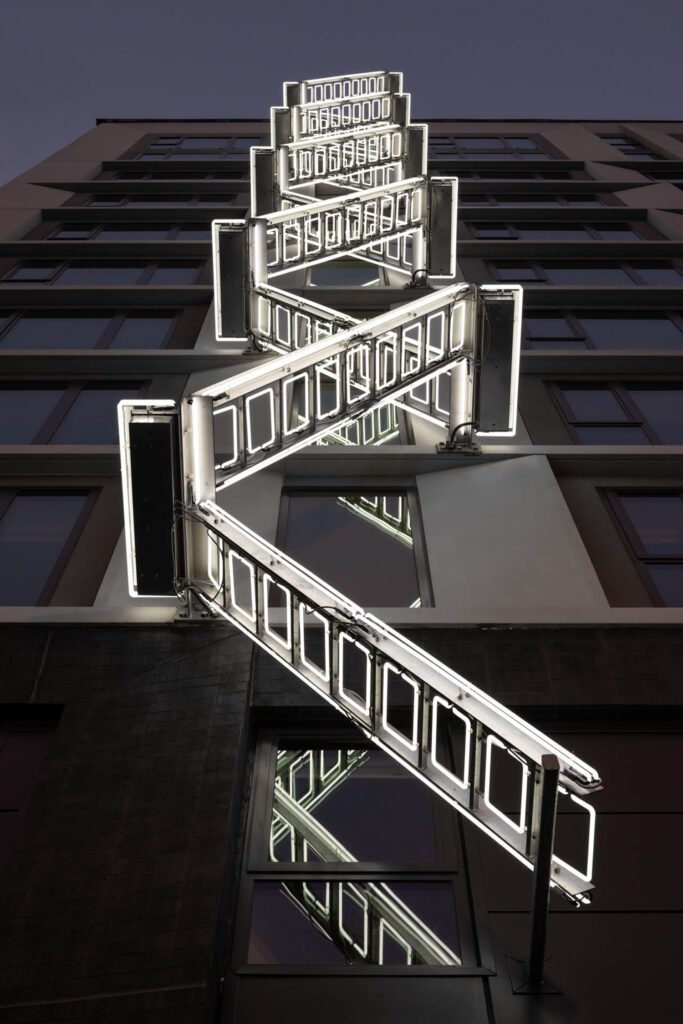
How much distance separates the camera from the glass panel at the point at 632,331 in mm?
18047

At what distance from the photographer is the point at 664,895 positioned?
675cm

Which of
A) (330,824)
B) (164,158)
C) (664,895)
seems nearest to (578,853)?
(664,895)

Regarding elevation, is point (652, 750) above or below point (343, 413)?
below

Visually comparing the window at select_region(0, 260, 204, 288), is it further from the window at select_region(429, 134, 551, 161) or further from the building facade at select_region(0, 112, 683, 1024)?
the window at select_region(429, 134, 551, 161)

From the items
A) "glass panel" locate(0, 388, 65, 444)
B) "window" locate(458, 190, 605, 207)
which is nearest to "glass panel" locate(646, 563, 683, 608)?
"glass panel" locate(0, 388, 65, 444)

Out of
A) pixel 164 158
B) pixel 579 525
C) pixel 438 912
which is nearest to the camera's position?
pixel 438 912

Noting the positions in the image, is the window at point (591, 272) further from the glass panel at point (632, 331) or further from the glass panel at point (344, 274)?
the glass panel at point (344, 274)

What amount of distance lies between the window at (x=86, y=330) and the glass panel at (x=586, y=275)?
30.9 ft

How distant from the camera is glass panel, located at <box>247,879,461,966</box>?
6.40 m

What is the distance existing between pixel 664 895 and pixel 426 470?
698 centimetres

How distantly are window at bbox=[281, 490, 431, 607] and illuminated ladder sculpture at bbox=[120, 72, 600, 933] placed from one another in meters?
1.03

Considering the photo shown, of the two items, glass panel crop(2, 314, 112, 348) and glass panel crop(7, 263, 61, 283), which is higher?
glass panel crop(7, 263, 61, 283)

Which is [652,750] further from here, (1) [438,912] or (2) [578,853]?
(1) [438,912]

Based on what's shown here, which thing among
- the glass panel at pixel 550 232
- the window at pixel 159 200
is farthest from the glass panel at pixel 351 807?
the window at pixel 159 200
